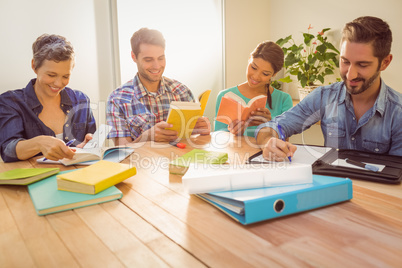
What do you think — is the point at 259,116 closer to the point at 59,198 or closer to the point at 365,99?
the point at 365,99

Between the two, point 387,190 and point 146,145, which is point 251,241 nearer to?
point 387,190

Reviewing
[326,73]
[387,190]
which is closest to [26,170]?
[387,190]

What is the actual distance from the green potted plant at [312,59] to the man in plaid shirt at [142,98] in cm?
164

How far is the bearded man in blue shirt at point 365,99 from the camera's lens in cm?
153

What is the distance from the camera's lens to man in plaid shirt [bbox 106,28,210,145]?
2.03 meters

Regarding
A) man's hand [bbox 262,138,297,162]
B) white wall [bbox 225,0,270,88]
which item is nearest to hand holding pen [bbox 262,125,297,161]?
man's hand [bbox 262,138,297,162]

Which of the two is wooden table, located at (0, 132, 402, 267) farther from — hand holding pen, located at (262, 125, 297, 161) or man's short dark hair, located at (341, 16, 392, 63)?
man's short dark hair, located at (341, 16, 392, 63)

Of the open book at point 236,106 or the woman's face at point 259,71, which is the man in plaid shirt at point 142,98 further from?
the woman's face at point 259,71

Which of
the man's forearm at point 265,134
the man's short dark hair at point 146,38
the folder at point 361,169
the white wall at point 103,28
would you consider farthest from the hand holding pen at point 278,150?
the white wall at point 103,28

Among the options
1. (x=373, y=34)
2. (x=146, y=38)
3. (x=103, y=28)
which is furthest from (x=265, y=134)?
(x=103, y=28)

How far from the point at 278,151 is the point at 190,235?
645 millimetres

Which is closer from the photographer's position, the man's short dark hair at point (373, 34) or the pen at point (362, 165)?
the pen at point (362, 165)

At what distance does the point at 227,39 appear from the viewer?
374cm

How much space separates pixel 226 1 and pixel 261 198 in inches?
128
